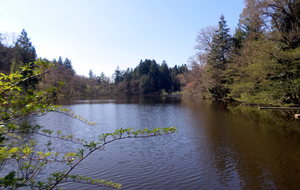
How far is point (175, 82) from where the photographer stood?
86.1 m

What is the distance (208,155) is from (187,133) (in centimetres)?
370

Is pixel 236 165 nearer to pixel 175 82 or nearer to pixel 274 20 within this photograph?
pixel 274 20

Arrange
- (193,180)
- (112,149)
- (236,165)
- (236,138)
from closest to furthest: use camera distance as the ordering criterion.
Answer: (193,180) < (236,165) < (112,149) < (236,138)

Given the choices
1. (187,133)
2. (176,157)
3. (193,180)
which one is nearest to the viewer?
(193,180)

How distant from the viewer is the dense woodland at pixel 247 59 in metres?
18.2

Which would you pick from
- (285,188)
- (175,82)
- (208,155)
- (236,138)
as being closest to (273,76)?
(236,138)

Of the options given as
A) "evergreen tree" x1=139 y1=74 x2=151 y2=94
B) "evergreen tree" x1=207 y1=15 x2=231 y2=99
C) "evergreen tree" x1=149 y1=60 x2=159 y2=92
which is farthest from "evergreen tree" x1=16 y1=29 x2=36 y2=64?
"evergreen tree" x1=149 y1=60 x2=159 y2=92

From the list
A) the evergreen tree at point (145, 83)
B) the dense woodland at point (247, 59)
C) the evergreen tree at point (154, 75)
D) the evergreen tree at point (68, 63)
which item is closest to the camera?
the dense woodland at point (247, 59)

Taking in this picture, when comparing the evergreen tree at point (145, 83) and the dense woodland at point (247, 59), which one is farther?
the evergreen tree at point (145, 83)

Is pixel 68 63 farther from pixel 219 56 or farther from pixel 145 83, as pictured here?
pixel 219 56

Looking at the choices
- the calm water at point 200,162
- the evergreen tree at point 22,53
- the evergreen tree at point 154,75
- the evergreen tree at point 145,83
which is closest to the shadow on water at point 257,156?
the calm water at point 200,162

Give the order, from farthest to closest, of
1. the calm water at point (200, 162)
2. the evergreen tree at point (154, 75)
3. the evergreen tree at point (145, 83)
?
1. the evergreen tree at point (154, 75)
2. the evergreen tree at point (145, 83)
3. the calm water at point (200, 162)

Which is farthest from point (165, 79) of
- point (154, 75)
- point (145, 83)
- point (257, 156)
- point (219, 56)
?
point (257, 156)

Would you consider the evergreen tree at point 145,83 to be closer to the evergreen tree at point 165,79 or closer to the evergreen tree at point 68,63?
the evergreen tree at point 165,79
